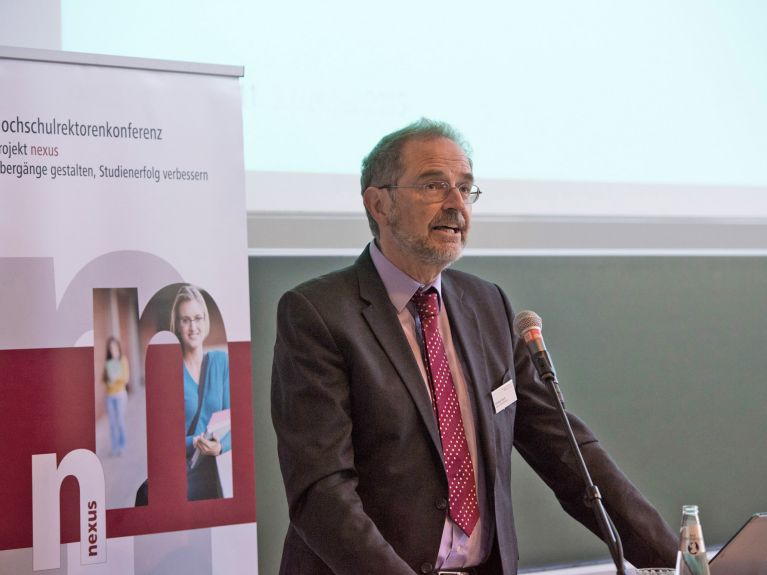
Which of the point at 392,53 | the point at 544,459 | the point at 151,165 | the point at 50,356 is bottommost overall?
the point at 544,459

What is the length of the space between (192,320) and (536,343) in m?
1.31

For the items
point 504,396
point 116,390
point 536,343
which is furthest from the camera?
point 116,390

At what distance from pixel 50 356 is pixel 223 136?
2.69 feet

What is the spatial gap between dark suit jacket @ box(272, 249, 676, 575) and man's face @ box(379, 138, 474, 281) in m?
0.12

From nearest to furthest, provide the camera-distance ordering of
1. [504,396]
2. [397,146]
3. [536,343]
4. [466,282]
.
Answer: [536,343], [504,396], [397,146], [466,282]

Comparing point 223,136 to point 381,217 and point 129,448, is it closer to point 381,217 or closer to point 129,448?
point 381,217

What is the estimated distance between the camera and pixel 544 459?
2297 mm

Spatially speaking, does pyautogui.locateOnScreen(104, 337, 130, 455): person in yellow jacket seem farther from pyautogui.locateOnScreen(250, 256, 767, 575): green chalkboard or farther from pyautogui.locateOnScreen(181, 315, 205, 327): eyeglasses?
pyautogui.locateOnScreen(250, 256, 767, 575): green chalkboard

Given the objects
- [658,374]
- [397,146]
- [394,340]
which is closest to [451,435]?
[394,340]

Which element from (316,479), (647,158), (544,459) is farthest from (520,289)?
(316,479)

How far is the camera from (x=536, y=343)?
169cm

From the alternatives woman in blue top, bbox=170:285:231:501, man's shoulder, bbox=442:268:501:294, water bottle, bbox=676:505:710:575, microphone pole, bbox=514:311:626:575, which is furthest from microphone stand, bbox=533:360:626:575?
woman in blue top, bbox=170:285:231:501

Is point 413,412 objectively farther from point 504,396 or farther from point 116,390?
point 116,390

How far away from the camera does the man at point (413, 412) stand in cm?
198
